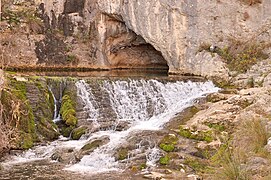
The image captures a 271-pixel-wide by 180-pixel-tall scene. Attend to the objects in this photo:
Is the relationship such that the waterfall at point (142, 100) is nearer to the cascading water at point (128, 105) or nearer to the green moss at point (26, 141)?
the cascading water at point (128, 105)

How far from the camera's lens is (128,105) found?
47.6 feet

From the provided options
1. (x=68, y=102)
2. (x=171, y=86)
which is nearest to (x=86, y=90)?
(x=68, y=102)

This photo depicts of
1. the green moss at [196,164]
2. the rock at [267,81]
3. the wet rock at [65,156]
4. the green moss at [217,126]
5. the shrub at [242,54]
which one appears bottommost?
the wet rock at [65,156]

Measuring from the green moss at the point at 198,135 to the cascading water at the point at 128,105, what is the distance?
1262mm

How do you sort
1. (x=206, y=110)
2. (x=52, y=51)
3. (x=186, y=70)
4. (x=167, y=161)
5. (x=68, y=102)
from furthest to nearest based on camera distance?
1. (x=52, y=51)
2. (x=186, y=70)
3. (x=68, y=102)
4. (x=206, y=110)
5. (x=167, y=161)

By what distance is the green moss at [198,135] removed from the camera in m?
9.78

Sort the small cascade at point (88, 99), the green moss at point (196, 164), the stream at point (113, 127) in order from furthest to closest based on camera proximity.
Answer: the small cascade at point (88, 99) < the stream at point (113, 127) < the green moss at point (196, 164)

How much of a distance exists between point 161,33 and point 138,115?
8.04 meters

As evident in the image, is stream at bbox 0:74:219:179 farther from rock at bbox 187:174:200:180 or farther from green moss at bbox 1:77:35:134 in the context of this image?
rock at bbox 187:174:200:180

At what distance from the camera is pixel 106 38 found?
23.6 metres

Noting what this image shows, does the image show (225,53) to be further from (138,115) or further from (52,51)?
(52,51)

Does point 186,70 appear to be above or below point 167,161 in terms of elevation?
above

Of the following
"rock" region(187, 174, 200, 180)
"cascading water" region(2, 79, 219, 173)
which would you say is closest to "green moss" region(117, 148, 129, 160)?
"cascading water" region(2, 79, 219, 173)

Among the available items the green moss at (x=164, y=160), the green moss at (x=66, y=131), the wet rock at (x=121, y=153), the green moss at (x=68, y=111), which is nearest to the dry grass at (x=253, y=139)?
the green moss at (x=164, y=160)
